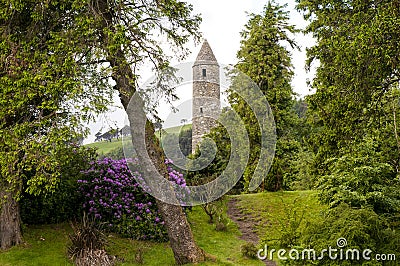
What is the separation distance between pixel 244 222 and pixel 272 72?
9.27 meters

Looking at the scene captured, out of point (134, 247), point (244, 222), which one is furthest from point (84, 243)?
point (244, 222)

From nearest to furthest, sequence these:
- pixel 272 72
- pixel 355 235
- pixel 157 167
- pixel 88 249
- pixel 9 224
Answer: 1. pixel 355 235
2. pixel 88 249
3. pixel 157 167
4. pixel 9 224
5. pixel 272 72

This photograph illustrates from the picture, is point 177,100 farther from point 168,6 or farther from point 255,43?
point 255,43

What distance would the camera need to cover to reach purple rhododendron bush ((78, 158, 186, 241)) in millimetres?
9938

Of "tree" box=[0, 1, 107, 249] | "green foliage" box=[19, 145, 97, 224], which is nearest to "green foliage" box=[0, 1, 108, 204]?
"tree" box=[0, 1, 107, 249]

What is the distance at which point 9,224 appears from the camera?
28.7ft

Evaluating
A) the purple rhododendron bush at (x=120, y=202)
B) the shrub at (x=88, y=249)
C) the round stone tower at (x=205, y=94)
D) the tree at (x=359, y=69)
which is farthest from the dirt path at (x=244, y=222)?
the round stone tower at (x=205, y=94)

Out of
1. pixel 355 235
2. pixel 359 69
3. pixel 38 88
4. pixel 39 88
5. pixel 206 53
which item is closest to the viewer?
pixel 355 235

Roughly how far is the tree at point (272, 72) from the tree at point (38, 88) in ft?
41.3

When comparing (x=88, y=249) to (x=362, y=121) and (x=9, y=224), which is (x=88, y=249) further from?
(x=362, y=121)

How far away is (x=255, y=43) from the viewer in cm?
2012

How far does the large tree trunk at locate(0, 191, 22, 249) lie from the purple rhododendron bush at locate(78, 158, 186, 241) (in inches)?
70.5

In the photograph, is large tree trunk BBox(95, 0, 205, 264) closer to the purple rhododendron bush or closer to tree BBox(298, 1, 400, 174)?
the purple rhododendron bush

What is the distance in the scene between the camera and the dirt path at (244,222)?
11219 mm
